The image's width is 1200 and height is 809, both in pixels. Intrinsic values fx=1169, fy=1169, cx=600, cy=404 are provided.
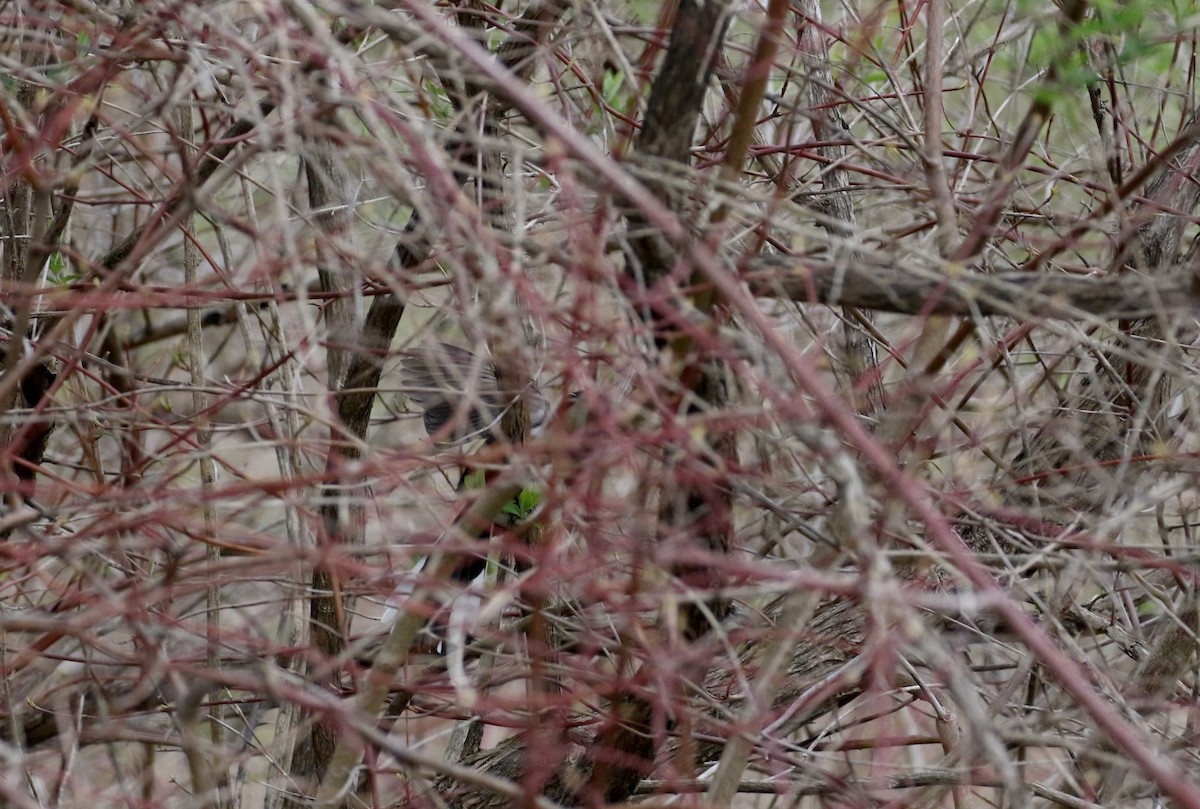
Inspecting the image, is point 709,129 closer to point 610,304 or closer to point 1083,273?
point 1083,273

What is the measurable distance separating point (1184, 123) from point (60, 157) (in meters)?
2.41

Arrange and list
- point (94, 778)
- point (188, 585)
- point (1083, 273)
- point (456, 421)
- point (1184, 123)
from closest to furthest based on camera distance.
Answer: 1. point (456, 421)
2. point (188, 585)
3. point (1184, 123)
4. point (1083, 273)
5. point (94, 778)

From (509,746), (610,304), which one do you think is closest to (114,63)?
(610,304)

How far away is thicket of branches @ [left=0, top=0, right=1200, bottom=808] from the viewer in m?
1.43

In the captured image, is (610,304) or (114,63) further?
(114,63)

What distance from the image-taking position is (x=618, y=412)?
4.70ft

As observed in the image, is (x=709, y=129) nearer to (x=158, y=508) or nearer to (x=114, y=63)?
(x=114, y=63)

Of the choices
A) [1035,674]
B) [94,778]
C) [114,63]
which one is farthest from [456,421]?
[94,778]

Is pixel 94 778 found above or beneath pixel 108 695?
beneath

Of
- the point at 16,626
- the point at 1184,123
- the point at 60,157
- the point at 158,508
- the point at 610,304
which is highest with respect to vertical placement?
the point at 1184,123

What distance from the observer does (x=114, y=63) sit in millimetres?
1917

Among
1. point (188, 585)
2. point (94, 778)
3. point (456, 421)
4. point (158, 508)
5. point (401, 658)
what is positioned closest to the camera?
point (456, 421)

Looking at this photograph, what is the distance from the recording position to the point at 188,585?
185 cm

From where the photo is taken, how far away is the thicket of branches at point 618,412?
4.69 feet
